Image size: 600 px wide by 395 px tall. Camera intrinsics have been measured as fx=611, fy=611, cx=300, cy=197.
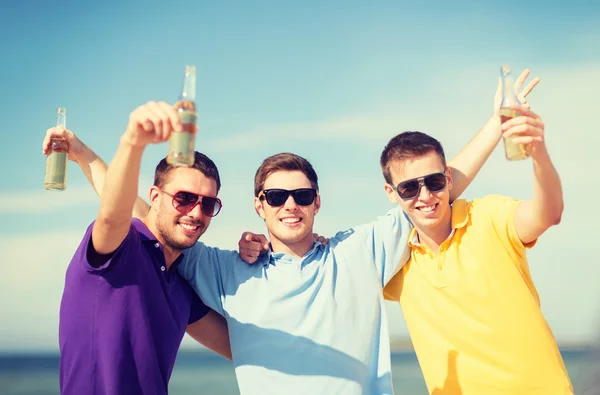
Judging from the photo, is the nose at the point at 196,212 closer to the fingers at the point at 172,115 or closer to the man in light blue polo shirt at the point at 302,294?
the man in light blue polo shirt at the point at 302,294

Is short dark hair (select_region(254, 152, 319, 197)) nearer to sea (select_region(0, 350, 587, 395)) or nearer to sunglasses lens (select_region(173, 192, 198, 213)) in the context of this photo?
sunglasses lens (select_region(173, 192, 198, 213))

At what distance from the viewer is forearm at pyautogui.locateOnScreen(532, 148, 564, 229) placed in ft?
13.4

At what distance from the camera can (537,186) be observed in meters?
4.20

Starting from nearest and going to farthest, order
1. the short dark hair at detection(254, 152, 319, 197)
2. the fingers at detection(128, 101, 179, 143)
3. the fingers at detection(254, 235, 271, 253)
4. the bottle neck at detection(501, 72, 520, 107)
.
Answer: the fingers at detection(128, 101, 179, 143) < the bottle neck at detection(501, 72, 520, 107) < the fingers at detection(254, 235, 271, 253) < the short dark hair at detection(254, 152, 319, 197)

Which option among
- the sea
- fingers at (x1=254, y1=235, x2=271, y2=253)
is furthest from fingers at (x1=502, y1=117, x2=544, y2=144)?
the sea

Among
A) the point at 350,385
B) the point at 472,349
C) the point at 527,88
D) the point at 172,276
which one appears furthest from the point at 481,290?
the point at 172,276

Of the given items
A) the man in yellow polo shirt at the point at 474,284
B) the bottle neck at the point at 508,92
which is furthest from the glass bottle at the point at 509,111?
the man in yellow polo shirt at the point at 474,284

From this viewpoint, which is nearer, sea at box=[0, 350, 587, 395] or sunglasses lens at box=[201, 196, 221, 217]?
sunglasses lens at box=[201, 196, 221, 217]

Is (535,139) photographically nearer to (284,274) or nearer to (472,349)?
(472,349)

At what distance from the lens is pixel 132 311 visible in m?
4.39

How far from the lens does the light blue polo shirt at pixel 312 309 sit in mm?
4695

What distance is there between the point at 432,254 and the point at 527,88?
1.75 metres

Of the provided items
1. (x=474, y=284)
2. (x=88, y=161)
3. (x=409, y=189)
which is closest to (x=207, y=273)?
(x=88, y=161)

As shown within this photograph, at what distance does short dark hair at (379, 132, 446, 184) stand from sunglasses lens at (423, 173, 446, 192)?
0.69 ft
